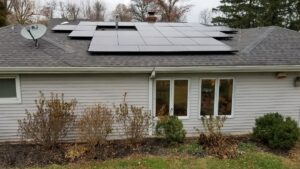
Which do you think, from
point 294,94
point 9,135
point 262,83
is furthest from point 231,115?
point 9,135

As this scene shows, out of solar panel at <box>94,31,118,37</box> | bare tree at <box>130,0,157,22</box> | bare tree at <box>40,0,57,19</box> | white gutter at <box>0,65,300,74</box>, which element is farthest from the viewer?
Answer: bare tree at <box>40,0,57,19</box>

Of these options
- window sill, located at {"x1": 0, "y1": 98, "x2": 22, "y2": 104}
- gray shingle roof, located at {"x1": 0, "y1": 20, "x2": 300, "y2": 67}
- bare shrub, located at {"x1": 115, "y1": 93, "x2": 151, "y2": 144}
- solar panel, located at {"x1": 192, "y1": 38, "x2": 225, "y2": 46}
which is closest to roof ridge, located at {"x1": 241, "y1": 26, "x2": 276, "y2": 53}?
gray shingle roof, located at {"x1": 0, "y1": 20, "x2": 300, "y2": 67}

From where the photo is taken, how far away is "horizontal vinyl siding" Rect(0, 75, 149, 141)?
819 cm

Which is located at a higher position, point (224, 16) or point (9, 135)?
point (224, 16)

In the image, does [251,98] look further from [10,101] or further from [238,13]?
[238,13]

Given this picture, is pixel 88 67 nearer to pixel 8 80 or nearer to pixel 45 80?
pixel 45 80

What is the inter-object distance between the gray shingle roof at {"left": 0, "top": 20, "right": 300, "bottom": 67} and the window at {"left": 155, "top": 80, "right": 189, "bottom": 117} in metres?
0.67

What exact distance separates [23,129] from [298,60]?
8.41m

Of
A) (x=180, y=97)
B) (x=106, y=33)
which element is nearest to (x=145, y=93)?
(x=180, y=97)

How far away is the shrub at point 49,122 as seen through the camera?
757 centimetres

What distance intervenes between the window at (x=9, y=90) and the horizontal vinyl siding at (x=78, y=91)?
5.6 inches

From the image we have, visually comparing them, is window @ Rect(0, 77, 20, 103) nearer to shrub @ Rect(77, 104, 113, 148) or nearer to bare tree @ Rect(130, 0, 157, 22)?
shrub @ Rect(77, 104, 113, 148)

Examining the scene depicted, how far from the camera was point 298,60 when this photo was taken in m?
9.25

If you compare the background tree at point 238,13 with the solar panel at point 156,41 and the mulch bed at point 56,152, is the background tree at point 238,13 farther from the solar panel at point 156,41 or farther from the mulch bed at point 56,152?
the mulch bed at point 56,152
